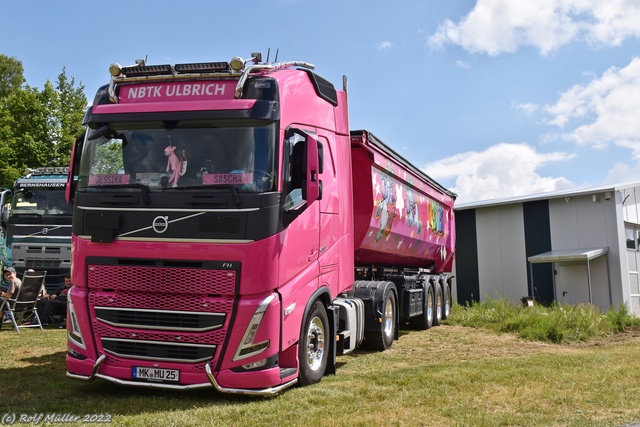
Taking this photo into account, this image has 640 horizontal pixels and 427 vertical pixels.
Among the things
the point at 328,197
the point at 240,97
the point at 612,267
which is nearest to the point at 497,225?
the point at 612,267

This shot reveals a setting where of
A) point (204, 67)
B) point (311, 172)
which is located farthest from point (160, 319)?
point (204, 67)

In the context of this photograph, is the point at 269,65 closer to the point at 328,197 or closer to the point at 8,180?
the point at 328,197

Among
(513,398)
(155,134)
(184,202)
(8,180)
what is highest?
(8,180)

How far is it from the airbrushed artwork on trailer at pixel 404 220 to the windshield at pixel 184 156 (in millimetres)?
3678

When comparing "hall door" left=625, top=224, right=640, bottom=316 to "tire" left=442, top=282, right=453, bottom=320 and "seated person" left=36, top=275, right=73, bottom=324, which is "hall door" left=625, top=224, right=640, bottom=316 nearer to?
"tire" left=442, top=282, right=453, bottom=320

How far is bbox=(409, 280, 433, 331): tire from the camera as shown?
13485mm

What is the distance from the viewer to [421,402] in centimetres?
591

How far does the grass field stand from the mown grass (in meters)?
2.86

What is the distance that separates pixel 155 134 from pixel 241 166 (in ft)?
3.43

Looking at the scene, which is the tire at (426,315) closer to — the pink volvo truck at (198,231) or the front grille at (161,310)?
the pink volvo truck at (198,231)

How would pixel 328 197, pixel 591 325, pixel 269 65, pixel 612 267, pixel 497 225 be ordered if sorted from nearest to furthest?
1. pixel 269 65
2. pixel 328 197
3. pixel 591 325
4. pixel 612 267
5. pixel 497 225

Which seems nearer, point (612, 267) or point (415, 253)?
point (415, 253)

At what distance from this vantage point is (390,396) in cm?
616

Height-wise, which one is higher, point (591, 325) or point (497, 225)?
point (497, 225)
